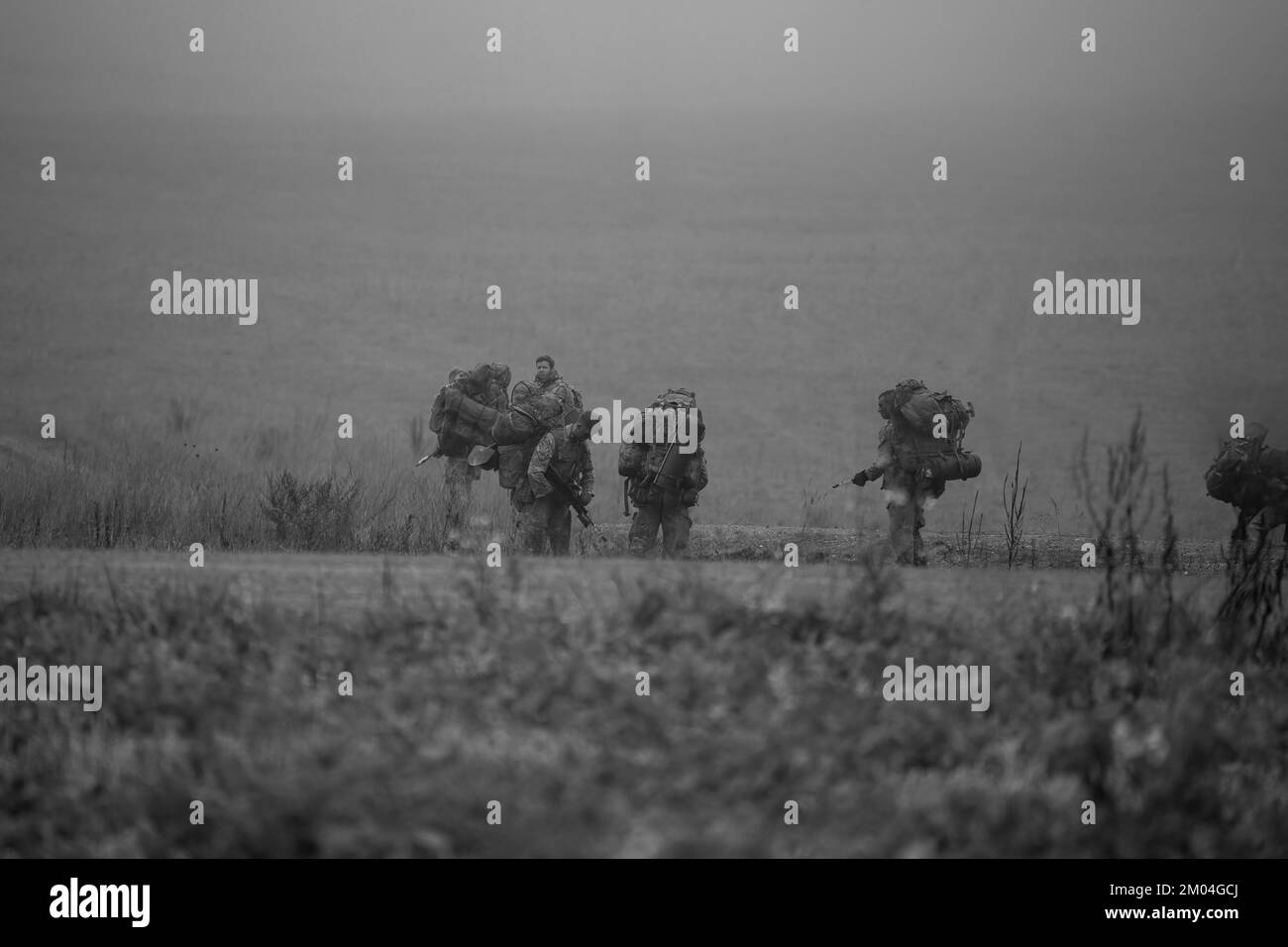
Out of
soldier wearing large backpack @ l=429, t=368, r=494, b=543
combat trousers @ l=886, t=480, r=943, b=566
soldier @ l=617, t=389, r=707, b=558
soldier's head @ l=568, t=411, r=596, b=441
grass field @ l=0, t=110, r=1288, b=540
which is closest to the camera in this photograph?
soldier @ l=617, t=389, r=707, b=558

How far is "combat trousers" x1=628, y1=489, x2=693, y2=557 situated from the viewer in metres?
16.4

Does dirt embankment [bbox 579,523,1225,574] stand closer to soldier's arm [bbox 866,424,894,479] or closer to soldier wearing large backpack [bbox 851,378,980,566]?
soldier wearing large backpack [bbox 851,378,980,566]

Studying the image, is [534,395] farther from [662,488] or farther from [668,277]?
[668,277]

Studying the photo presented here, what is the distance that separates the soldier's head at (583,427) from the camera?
16.3m

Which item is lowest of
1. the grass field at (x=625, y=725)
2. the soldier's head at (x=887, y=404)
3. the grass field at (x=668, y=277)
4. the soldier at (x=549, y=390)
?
the grass field at (x=625, y=725)

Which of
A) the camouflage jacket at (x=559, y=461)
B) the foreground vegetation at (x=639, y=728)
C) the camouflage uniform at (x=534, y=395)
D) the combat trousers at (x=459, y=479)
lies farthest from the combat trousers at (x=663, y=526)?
the foreground vegetation at (x=639, y=728)

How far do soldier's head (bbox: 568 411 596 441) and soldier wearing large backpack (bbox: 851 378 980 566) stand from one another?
249 centimetres

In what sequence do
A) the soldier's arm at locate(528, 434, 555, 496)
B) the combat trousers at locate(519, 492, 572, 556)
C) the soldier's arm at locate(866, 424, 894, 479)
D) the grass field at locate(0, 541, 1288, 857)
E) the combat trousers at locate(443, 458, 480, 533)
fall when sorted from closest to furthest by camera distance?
1. the grass field at locate(0, 541, 1288, 857)
2. the soldier's arm at locate(528, 434, 555, 496)
3. the combat trousers at locate(519, 492, 572, 556)
4. the soldier's arm at locate(866, 424, 894, 479)
5. the combat trousers at locate(443, 458, 480, 533)

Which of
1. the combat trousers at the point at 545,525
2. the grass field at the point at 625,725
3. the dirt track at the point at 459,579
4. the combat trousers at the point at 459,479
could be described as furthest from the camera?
the combat trousers at the point at 459,479

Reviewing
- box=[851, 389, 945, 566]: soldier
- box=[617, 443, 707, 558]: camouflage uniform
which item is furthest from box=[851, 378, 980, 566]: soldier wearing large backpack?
box=[617, 443, 707, 558]: camouflage uniform

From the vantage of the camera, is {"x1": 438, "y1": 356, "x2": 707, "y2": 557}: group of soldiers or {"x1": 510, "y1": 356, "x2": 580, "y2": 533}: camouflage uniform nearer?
{"x1": 438, "y1": 356, "x2": 707, "y2": 557}: group of soldiers

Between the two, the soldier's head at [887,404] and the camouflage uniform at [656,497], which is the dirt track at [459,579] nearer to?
the camouflage uniform at [656,497]

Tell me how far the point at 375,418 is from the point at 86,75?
67.7ft

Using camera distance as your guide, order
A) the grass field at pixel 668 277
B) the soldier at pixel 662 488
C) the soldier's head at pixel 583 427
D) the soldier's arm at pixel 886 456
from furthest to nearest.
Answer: the grass field at pixel 668 277 < the soldier's arm at pixel 886 456 < the soldier's head at pixel 583 427 < the soldier at pixel 662 488
